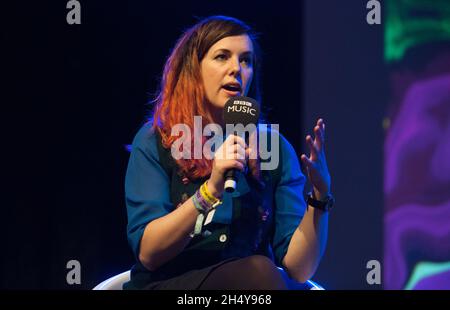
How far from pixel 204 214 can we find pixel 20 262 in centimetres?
130

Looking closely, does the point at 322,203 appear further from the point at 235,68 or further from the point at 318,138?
the point at 235,68

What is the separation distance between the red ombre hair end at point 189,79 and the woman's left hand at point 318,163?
31 cm

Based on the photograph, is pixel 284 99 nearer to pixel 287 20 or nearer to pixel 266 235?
pixel 287 20

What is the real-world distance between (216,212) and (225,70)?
1.35 ft

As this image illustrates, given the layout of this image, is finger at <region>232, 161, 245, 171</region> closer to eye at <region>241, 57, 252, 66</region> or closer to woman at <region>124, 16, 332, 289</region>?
woman at <region>124, 16, 332, 289</region>

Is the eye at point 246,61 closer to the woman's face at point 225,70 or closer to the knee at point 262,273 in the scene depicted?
the woman's face at point 225,70

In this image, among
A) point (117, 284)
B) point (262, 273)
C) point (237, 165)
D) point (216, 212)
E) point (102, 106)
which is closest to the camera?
point (237, 165)

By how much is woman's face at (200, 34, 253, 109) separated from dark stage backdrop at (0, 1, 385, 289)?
0.70 m

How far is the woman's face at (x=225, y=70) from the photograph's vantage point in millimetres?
1850

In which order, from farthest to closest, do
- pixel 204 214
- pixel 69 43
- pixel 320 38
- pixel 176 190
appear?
pixel 320 38, pixel 69 43, pixel 176 190, pixel 204 214

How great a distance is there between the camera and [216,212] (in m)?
1.79

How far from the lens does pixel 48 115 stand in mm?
2547

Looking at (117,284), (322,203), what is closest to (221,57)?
(322,203)
